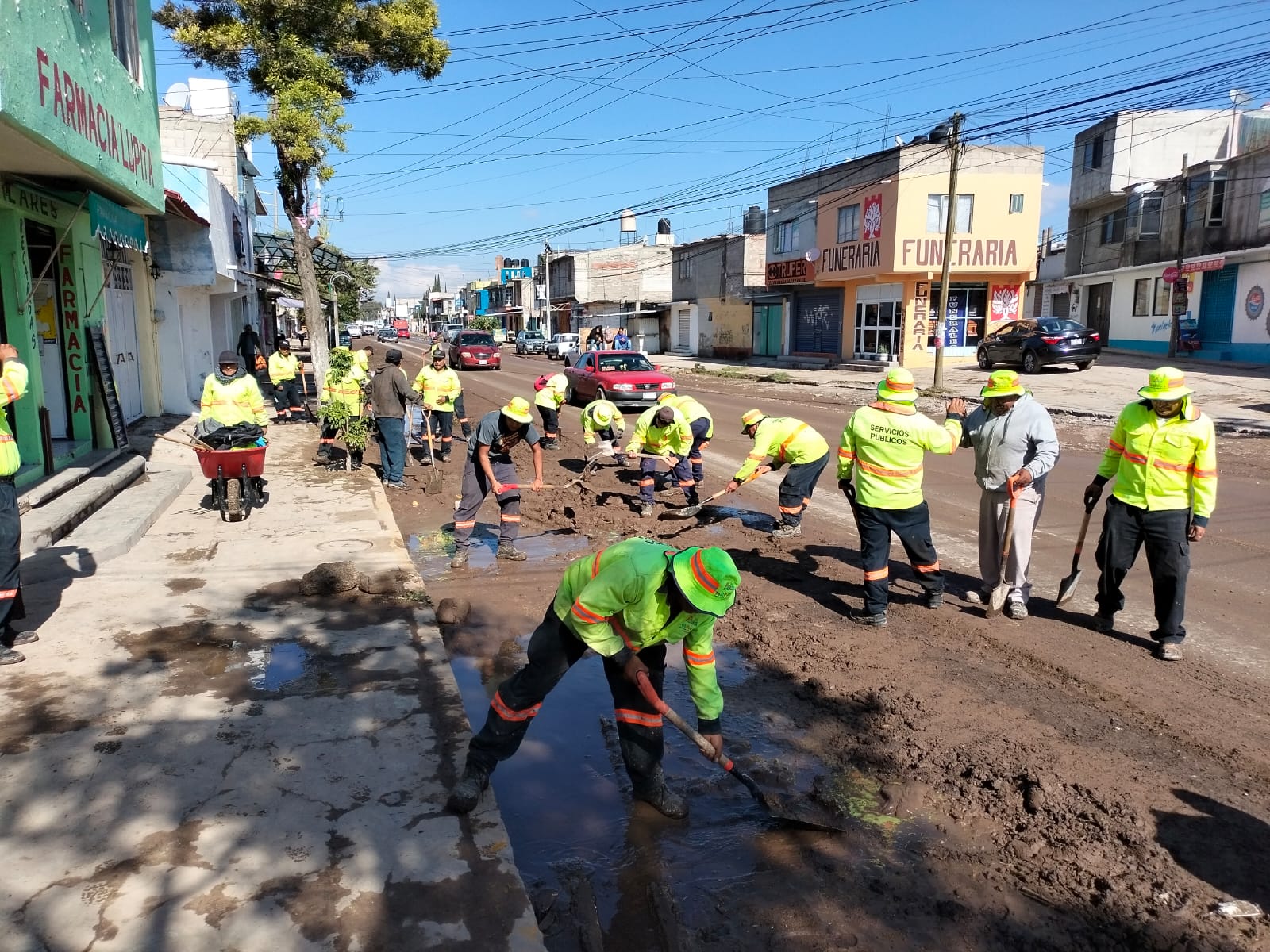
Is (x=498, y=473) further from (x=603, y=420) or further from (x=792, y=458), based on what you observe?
(x=603, y=420)

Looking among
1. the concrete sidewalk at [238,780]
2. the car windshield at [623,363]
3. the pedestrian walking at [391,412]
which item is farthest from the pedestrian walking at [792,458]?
the car windshield at [623,363]

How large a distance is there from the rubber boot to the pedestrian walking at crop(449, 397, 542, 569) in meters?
4.07

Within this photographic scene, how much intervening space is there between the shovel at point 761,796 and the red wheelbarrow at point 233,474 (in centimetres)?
650

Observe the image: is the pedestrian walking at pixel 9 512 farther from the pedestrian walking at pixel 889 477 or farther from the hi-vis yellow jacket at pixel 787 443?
the hi-vis yellow jacket at pixel 787 443

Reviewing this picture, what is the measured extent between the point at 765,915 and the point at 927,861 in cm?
77

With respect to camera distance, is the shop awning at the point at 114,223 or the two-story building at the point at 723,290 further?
the two-story building at the point at 723,290

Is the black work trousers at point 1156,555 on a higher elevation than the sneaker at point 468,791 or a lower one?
higher

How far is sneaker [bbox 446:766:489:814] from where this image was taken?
3.78m

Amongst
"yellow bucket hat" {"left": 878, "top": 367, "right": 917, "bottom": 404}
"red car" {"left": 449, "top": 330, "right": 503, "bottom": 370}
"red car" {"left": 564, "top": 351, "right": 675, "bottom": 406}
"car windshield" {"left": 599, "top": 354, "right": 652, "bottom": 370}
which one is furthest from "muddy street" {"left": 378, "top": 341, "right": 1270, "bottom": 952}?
"red car" {"left": 449, "top": 330, "right": 503, "bottom": 370}

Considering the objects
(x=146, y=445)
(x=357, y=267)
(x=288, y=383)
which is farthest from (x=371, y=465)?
(x=357, y=267)

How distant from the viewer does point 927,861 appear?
3.74m

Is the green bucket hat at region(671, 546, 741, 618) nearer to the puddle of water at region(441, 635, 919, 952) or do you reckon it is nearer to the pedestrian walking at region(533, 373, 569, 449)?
the puddle of water at region(441, 635, 919, 952)

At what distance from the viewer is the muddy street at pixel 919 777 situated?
3418mm

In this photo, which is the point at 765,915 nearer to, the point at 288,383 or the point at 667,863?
the point at 667,863
